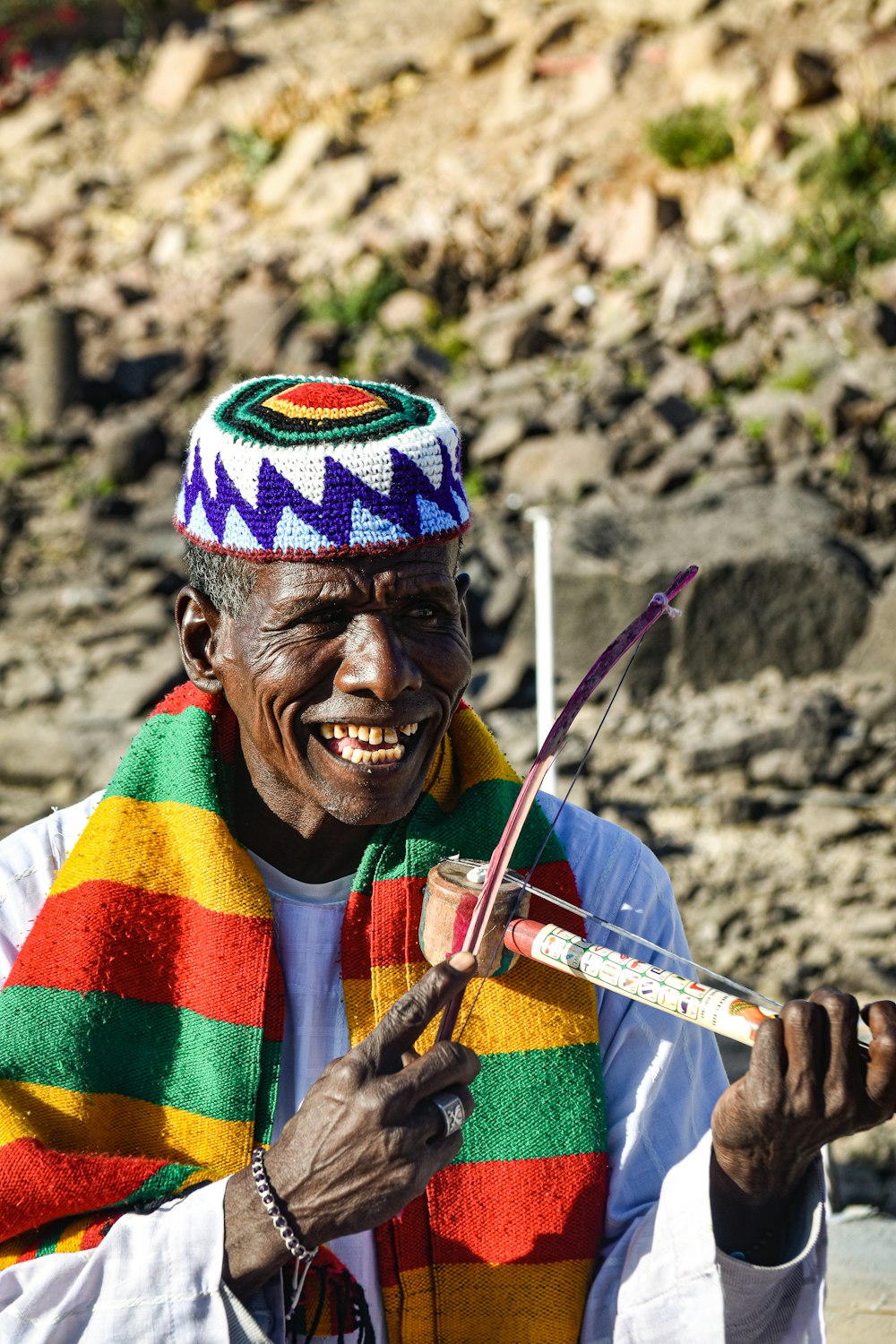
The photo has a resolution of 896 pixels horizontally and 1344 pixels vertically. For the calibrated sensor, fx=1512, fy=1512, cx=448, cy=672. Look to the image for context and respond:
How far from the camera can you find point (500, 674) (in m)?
8.48

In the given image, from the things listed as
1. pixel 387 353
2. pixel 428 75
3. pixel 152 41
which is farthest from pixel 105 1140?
pixel 152 41

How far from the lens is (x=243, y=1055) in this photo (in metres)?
2.08

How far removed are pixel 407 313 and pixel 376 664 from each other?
11.9m

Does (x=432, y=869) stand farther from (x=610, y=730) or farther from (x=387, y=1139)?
(x=610, y=730)

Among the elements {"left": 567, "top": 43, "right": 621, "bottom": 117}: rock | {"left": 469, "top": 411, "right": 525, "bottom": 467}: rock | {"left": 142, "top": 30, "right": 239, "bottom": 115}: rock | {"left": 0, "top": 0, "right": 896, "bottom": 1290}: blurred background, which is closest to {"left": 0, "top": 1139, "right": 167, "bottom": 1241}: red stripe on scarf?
{"left": 0, "top": 0, "right": 896, "bottom": 1290}: blurred background

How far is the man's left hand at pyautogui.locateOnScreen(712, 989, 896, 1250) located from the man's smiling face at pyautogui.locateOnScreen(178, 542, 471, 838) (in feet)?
2.04

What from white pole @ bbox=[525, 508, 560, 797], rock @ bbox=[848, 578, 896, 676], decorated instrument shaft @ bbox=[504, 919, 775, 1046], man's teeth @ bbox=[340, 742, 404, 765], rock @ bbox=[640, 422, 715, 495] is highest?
man's teeth @ bbox=[340, 742, 404, 765]

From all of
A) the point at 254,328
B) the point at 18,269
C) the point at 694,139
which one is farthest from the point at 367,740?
the point at 18,269

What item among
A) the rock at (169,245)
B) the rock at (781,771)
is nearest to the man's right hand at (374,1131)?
the rock at (781,771)

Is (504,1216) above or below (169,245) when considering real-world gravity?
above

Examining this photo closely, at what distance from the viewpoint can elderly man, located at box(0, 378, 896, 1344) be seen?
1.86 m

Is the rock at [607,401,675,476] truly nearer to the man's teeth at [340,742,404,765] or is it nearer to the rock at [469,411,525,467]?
the rock at [469,411,525,467]

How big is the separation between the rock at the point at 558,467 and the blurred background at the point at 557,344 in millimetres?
30

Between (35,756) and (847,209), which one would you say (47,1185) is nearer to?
(35,756)
